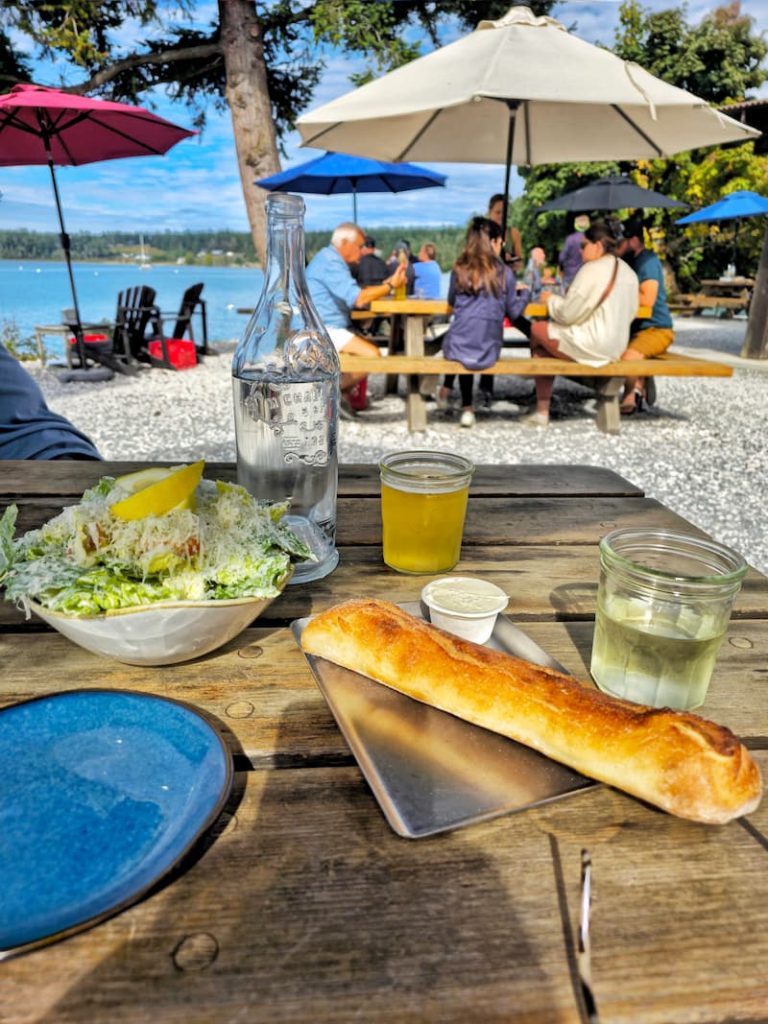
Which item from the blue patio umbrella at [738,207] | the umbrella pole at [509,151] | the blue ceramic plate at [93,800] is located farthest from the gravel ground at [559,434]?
the blue patio umbrella at [738,207]

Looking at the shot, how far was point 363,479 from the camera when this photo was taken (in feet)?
5.75

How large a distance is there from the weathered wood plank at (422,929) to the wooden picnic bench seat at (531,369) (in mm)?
4866

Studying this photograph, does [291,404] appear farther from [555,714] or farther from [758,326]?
[758,326]

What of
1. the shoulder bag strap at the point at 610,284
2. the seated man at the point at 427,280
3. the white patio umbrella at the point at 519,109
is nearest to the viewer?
the white patio umbrella at the point at 519,109

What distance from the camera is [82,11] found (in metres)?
8.09

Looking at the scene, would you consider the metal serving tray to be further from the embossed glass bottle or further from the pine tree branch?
the pine tree branch

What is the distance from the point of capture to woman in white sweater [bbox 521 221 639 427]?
5.36 meters

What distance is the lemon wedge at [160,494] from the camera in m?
0.89

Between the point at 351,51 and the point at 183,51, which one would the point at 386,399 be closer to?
the point at 351,51

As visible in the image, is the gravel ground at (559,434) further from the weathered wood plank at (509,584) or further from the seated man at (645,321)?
the weathered wood plank at (509,584)

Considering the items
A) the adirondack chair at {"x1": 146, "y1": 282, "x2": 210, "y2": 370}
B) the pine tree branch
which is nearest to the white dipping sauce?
the adirondack chair at {"x1": 146, "y1": 282, "x2": 210, "y2": 370}

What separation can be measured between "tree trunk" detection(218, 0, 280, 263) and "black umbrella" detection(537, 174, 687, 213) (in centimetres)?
359

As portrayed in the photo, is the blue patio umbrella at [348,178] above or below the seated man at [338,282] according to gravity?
above

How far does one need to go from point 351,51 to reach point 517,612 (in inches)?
348
